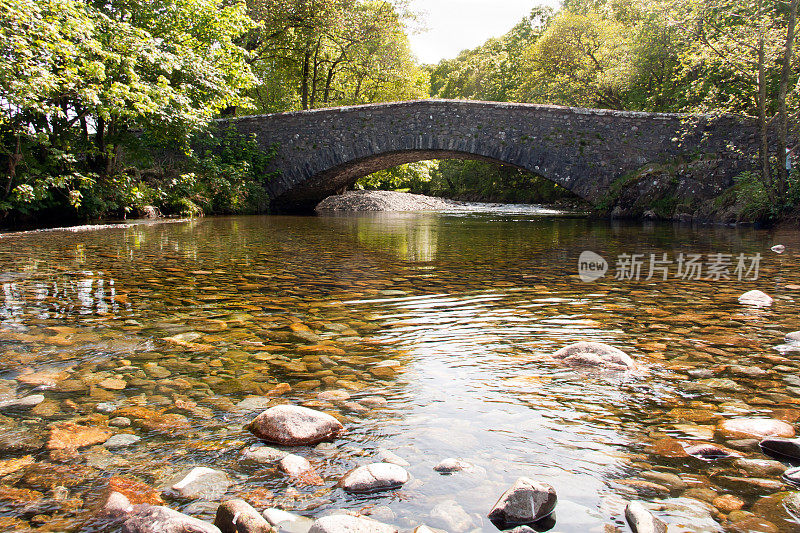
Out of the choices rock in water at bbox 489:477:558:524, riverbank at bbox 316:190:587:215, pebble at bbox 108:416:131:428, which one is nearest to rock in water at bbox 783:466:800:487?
rock in water at bbox 489:477:558:524

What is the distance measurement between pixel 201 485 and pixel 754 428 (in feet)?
5.76

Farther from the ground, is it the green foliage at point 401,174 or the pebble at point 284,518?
the green foliage at point 401,174

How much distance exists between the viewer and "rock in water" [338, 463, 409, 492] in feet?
4.96

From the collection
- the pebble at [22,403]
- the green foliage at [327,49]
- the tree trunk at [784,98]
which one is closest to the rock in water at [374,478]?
the pebble at [22,403]

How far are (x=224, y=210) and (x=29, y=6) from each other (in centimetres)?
1003

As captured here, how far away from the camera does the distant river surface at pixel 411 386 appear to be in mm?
1479

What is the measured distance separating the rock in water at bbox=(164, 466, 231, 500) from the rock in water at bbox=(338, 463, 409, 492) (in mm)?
327

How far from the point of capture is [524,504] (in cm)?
137

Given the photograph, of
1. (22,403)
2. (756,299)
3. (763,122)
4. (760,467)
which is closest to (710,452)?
(760,467)

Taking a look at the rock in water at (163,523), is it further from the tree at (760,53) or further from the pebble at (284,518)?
the tree at (760,53)

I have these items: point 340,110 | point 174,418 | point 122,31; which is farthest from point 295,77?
point 174,418

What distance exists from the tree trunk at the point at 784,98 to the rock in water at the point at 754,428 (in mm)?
A: 12237

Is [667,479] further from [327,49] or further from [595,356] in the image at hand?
[327,49]

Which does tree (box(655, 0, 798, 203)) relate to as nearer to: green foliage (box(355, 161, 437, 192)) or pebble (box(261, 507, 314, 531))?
pebble (box(261, 507, 314, 531))
